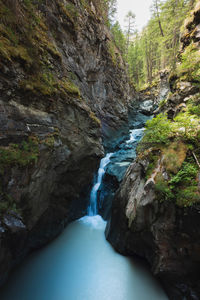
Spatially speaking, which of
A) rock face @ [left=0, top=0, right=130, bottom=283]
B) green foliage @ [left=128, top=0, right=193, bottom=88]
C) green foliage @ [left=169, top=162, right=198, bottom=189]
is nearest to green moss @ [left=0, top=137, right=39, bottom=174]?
rock face @ [left=0, top=0, right=130, bottom=283]

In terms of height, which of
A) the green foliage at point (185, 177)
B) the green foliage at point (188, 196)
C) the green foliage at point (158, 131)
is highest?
the green foliage at point (158, 131)

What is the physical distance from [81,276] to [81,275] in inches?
1.4

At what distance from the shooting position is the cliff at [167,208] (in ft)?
12.4

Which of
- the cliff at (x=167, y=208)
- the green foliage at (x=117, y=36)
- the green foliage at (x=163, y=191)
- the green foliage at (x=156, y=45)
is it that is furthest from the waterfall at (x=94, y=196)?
the green foliage at (x=117, y=36)

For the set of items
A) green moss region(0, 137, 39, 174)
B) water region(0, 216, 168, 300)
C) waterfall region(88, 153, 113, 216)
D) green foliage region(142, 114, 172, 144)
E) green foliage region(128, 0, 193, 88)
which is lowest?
water region(0, 216, 168, 300)

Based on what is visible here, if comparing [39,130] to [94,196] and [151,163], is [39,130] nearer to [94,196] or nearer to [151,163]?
[151,163]

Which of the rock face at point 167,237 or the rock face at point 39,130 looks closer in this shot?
the rock face at point 167,237

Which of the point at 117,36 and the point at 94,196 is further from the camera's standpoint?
the point at 117,36

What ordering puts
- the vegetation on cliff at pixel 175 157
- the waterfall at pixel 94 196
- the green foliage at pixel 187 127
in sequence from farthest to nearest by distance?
1. the waterfall at pixel 94 196
2. the green foliage at pixel 187 127
3. the vegetation on cliff at pixel 175 157

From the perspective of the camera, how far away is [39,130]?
477 cm

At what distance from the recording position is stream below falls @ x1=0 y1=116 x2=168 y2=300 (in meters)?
4.83

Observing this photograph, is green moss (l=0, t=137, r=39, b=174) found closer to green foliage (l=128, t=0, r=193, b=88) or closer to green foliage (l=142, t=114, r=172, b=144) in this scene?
green foliage (l=142, t=114, r=172, b=144)

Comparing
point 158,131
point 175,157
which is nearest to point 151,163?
point 175,157

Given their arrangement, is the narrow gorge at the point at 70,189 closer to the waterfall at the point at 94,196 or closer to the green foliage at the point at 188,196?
the green foliage at the point at 188,196
